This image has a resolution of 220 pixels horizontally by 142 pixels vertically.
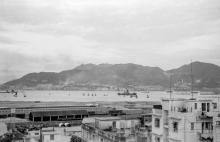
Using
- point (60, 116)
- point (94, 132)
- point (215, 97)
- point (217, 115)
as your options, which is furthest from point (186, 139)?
point (60, 116)

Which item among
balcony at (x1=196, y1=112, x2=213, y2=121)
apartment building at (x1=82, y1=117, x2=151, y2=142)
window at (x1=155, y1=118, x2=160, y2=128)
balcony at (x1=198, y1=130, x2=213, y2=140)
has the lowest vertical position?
apartment building at (x1=82, y1=117, x2=151, y2=142)

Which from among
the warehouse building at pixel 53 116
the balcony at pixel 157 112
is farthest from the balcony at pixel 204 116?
the warehouse building at pixel 53 116

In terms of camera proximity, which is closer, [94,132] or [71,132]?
[94,132]

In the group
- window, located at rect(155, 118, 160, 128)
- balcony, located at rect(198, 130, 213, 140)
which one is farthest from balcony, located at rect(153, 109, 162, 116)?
balcony, located at rect(198, 130, 213, 140)

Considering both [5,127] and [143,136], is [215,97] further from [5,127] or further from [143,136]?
[5,127]

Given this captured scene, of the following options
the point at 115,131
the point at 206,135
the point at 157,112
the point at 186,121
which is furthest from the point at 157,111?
the point at 115,131

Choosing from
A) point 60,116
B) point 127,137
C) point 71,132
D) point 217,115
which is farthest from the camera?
point 60,116

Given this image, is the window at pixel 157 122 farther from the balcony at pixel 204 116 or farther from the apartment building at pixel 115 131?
the balcony at pixel 204 116

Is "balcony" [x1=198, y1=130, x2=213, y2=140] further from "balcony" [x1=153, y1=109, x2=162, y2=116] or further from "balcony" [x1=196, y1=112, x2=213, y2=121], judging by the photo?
"balcony" [x1=153, y1=109, x2=162, y2=116]
